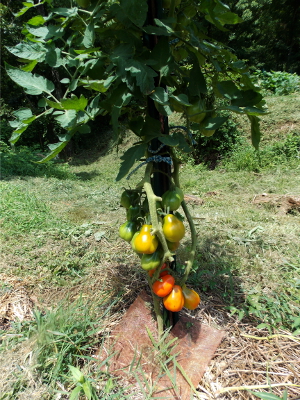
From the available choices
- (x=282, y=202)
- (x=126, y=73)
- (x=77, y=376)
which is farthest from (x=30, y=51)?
(x=282, y=202)

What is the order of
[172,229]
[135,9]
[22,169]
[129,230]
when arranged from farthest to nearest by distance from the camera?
1. [22,169]
2. [129,230]
3. [172,229]
4. [135,9]

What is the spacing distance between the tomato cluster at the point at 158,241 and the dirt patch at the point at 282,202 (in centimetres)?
250

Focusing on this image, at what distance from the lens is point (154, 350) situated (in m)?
1.12

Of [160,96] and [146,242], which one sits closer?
[160,96]

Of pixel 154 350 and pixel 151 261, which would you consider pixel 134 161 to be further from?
pixel 154 350

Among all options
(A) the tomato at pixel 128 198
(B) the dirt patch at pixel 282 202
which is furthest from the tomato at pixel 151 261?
(B) the dirt patch at pixel 282 202

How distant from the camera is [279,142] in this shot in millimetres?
5172

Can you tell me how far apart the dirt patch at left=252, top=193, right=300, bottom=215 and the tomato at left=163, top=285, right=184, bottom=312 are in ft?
8.21

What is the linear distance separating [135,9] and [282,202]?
308cm

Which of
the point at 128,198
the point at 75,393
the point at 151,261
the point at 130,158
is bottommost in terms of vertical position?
the point at 75,393

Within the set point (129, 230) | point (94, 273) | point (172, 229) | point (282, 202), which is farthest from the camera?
point (282, 202)

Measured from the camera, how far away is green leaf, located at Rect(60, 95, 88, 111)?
2.27 feet

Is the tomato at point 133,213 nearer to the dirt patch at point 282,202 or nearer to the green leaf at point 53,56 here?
the green leaf at point 53,56

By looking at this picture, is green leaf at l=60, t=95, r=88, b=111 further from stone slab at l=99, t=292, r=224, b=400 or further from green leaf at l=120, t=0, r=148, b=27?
stone slab at l=99, t=292, r=224, b=400
